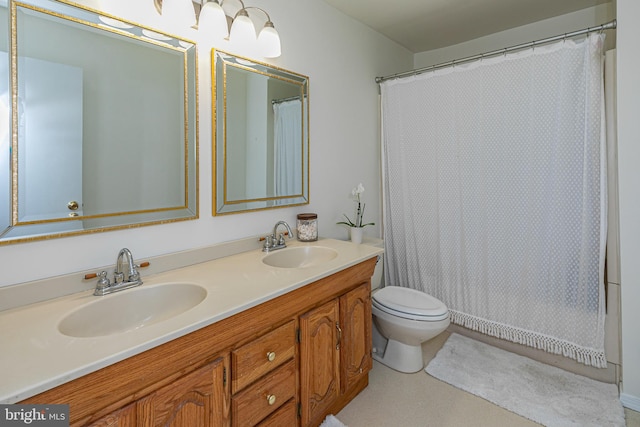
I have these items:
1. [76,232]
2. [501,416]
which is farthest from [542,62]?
[76,232]

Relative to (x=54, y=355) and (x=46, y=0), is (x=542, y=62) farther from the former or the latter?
(x=54, y=355)

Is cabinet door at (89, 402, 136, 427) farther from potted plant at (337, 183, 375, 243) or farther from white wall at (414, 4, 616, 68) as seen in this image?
white wall at (414, 4, 616, 68)

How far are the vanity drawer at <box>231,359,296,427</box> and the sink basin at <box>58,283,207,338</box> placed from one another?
384 mm

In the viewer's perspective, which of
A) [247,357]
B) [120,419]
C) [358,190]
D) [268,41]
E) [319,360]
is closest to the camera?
[120,419]

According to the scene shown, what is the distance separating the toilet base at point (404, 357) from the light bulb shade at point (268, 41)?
1859 millimetres

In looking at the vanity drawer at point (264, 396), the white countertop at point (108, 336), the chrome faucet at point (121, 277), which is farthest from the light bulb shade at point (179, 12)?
the vanity drawer at point (264, 396)

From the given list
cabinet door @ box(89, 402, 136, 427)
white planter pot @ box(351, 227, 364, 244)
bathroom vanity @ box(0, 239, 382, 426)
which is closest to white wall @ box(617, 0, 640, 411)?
bathroom vanity @ box(0, 239, 382, 426)

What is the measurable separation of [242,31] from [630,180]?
2084 mm

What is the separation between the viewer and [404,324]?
1.94 meters

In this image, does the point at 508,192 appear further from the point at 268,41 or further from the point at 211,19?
the point at 211,19

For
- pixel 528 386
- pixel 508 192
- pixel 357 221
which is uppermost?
pixel 508 192

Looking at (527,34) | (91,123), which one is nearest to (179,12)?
(91,123)

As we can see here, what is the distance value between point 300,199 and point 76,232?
1.19m

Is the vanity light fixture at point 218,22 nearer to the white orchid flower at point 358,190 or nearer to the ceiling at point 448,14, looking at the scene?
the ceiling at point 448,14
